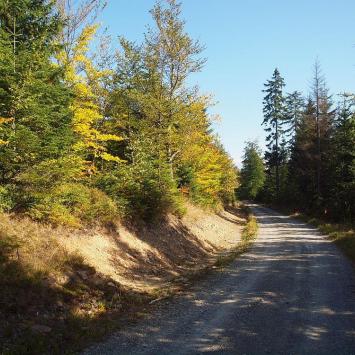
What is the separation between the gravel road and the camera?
25.3 feet

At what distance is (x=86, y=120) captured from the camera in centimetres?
1855

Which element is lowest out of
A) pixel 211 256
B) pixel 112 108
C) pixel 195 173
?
pixel 211 256

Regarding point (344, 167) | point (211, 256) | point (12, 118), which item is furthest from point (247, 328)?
point (344, 167)

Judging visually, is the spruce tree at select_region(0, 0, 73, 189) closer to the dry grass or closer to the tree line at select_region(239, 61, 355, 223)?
the dry grass

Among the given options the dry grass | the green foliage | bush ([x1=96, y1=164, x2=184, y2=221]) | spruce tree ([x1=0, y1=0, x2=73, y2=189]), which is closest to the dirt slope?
the dry grass

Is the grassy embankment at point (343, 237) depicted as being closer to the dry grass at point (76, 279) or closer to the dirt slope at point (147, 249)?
the dirt slope at point (147, 249)

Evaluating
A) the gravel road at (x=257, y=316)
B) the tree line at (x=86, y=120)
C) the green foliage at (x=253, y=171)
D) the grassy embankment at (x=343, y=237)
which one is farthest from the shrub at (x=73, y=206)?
the green foliage at (x=253, y=171)

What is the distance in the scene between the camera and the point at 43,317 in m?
9.05

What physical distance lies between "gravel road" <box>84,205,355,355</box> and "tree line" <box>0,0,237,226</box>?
535 centimetres

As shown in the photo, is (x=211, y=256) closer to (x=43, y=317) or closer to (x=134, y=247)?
(x=134, y=247)

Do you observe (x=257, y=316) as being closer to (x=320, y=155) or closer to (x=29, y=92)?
(x=29, y=92)

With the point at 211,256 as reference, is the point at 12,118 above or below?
above

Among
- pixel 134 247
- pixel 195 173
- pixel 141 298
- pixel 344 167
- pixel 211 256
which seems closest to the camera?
pixel 141 298

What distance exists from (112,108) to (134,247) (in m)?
10.8
